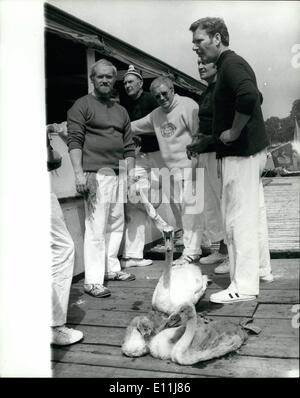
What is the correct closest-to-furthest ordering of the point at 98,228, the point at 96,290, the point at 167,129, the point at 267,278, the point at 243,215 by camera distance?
the point at 243,215, the point at 267,278, the point at 96,290, the point at 98,228, the point at 167,129

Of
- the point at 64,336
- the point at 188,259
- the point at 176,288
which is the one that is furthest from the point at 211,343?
the point at 188,259

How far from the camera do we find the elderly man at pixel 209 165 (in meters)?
4.64

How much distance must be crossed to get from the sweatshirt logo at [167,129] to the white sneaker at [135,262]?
1490 mm

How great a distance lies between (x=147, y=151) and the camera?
598cm

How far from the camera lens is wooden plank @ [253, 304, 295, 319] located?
3529 mm

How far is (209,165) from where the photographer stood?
16.4ft

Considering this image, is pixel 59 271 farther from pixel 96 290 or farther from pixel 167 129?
pixel 167 129

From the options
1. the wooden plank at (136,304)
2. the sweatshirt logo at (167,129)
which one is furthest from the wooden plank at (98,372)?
the sweatshirt logo at (167,129)

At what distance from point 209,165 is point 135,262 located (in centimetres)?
146

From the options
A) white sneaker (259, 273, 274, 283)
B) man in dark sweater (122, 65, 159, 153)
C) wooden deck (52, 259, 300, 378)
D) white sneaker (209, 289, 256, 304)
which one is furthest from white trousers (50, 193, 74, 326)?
man in dark sweater (122, 65, 159, 153)

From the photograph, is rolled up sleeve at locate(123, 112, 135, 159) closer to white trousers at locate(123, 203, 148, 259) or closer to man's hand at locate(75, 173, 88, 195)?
man's hand at locate(75, 173, 88, 195)

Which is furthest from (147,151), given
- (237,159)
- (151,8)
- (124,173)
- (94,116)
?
(151,8)

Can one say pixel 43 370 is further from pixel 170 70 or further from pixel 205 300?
pixel 170 70

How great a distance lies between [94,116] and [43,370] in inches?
94.1
